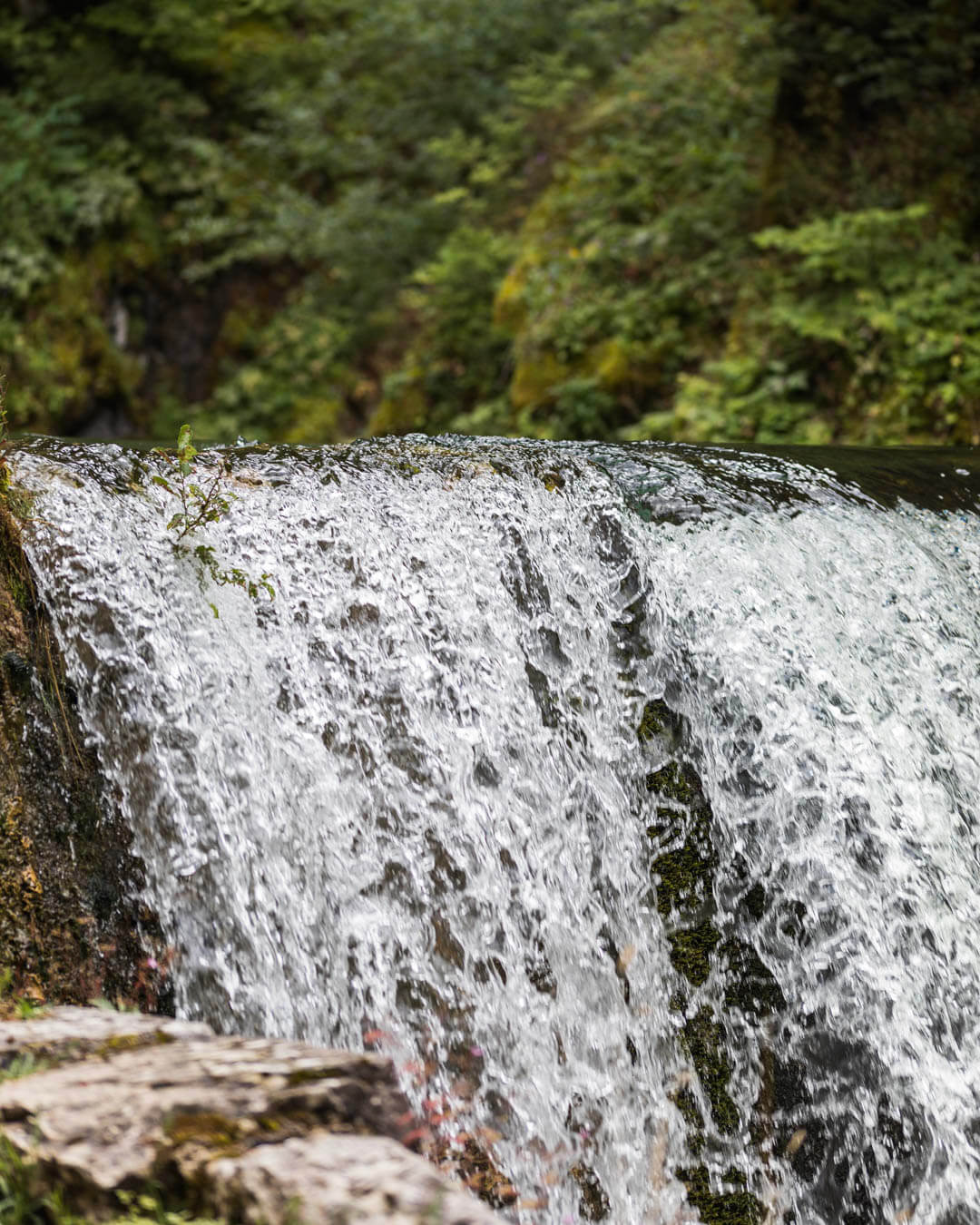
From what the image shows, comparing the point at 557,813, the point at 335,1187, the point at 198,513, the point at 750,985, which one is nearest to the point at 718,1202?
the point at 750,985

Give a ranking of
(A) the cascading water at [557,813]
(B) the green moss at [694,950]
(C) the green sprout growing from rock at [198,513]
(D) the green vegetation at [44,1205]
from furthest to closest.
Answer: (B) the green moss at [694,950]
(C) the green sprout growing from rock at [198,513]
(A) the cascading water at [557,813]
(D) the green vegetation at [44,1205]

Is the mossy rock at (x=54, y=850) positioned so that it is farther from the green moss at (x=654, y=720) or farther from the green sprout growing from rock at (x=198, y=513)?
the green moss at (x=654, y=720)

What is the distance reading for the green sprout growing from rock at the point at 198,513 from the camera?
2977mm

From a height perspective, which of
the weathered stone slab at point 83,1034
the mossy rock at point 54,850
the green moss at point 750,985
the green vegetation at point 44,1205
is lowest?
the green moss at point 750,985

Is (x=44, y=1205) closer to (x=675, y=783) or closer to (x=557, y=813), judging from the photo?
(x=557, y=813)

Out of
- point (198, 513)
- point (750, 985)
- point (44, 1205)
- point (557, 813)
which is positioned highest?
point (198, 513)

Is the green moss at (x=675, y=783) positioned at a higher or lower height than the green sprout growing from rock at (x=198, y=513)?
lower

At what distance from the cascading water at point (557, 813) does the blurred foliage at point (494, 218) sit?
3561 mm

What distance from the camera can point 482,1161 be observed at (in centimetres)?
268

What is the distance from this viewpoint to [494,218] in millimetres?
10359

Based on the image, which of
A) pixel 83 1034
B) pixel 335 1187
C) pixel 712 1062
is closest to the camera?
pixel 335 1187

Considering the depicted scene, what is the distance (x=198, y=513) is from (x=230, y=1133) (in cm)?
178

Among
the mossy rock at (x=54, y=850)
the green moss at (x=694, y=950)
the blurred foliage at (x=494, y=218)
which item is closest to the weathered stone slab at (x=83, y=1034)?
Answer: the mossy rock at (x=54, y=850)

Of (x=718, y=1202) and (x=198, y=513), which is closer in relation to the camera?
(x=718, y=1202)
